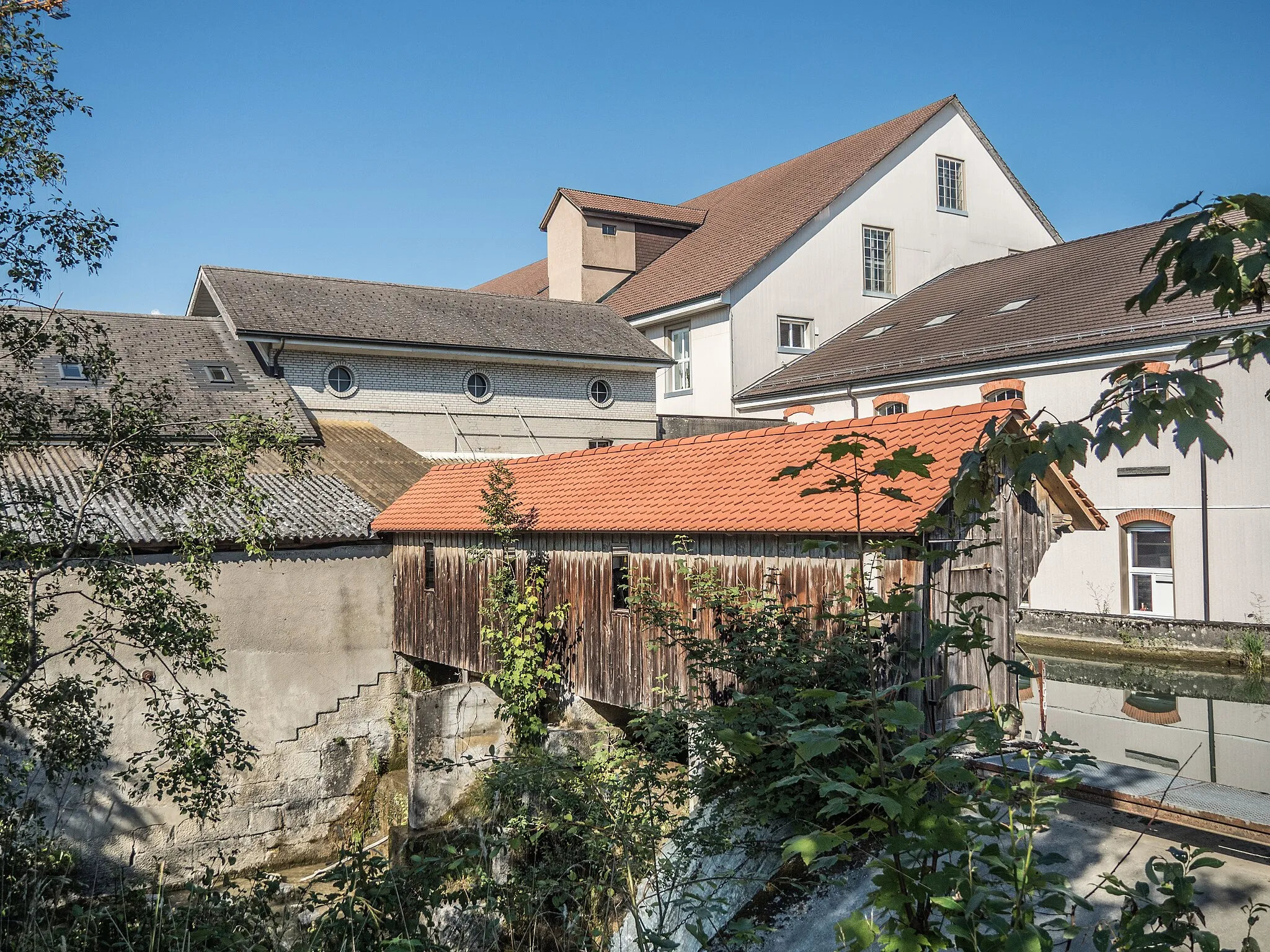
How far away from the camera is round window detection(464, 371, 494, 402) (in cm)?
2302

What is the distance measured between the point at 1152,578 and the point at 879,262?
1336 centimetres

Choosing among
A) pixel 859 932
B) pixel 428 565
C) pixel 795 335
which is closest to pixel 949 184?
pixel 795 335

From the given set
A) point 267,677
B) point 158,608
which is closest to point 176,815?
point 267,677

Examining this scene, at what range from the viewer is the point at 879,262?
28.8 m

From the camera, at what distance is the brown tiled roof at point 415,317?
2117 centimetres

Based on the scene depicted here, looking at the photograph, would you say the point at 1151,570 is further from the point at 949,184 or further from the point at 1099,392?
the point at 949,184

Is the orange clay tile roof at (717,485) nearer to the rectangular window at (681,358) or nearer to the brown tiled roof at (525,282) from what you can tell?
the rectangular window at (681,358)

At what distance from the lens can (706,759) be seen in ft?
25.9

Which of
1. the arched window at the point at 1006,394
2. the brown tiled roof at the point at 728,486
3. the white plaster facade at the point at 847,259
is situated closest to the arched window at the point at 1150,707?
the brown tiled roof at the point at 728,486

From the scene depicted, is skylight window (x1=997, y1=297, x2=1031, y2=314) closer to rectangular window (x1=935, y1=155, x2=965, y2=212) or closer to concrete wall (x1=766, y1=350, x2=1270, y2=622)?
concrete wall (x1=766, y1=350, x2=1270, y2=622)

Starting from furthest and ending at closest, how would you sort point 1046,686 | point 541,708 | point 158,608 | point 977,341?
point 977,341, point 1046,686, point 541,708, point 158,608

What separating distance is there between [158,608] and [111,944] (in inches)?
119

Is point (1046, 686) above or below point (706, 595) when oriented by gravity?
below

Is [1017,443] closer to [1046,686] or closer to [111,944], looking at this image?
[111,944]
